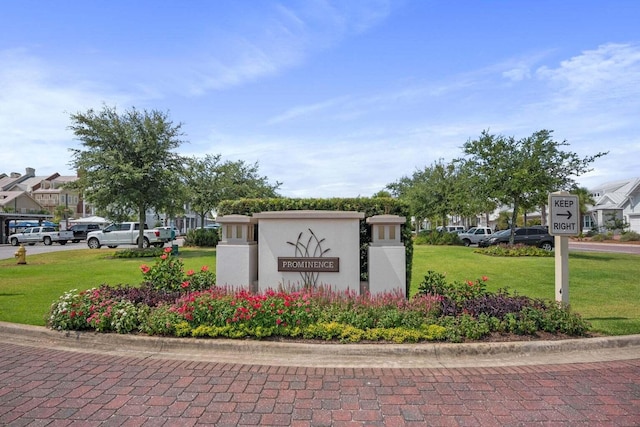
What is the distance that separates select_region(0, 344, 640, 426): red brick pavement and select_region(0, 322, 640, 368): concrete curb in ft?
0.71

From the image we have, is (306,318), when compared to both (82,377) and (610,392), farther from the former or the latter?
(610,392)

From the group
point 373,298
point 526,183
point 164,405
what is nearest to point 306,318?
point 373,298

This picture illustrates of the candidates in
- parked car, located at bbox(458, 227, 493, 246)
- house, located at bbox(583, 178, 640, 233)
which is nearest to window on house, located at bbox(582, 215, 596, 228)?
house, located at bbox(583, 178, 640, 233)

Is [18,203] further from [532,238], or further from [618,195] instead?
[618,195]

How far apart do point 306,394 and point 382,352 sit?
1.40 metres

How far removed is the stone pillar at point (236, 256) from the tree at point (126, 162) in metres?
14.6

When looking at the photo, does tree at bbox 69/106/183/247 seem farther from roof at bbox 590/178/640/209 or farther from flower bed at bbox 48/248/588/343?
roof at bbox 590/178/640/209

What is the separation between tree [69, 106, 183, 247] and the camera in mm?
20359

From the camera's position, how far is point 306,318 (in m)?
5.55

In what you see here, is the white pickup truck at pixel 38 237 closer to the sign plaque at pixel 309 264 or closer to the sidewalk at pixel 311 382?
the sidewalk at pixel 311 382

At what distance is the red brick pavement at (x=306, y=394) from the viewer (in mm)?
3393

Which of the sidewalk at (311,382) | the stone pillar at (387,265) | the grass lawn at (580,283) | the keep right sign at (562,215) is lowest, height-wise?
the grass lawn at (580,283)

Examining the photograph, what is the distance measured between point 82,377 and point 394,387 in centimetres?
331

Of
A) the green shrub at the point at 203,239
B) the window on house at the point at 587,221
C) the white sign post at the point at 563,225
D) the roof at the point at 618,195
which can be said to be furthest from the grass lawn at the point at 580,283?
Result: the window on house at the point at 587,221
